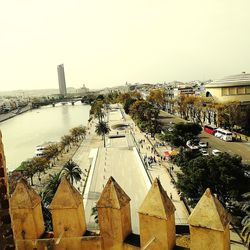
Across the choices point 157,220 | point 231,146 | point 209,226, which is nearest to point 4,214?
point 157,220

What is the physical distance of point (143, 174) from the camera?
102ft

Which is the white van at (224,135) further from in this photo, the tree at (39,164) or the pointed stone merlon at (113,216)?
the pointed stone merlon at (113,216)

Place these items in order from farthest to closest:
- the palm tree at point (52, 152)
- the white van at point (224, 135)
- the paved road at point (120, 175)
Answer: the white van at point (224, 135), the palm tree at point (52, 152), the paved road at point (120, 175)

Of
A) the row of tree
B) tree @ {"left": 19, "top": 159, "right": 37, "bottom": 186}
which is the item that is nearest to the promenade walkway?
the row of tree

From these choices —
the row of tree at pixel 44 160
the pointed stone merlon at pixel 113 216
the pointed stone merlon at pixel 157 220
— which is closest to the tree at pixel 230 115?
the row of tree at pixel 44 160

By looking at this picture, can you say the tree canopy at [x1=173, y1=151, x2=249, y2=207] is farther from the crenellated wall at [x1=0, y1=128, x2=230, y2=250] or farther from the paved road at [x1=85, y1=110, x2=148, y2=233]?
the crenellated wall at [x1=0, y1=128, x2=230, y2=250]

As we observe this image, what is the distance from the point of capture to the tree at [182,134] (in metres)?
40.4

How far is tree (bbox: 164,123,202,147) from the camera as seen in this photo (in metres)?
40.4

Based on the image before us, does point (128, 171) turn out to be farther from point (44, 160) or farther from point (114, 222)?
point (114, 222)

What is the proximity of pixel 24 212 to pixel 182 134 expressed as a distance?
36895 millimetres

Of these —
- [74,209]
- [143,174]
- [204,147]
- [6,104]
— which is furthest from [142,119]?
[6,104]

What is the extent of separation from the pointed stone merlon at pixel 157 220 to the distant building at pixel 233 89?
183ft

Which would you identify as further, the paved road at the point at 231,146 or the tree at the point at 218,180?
the paved road at the point at 231,146

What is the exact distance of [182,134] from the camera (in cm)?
4097
